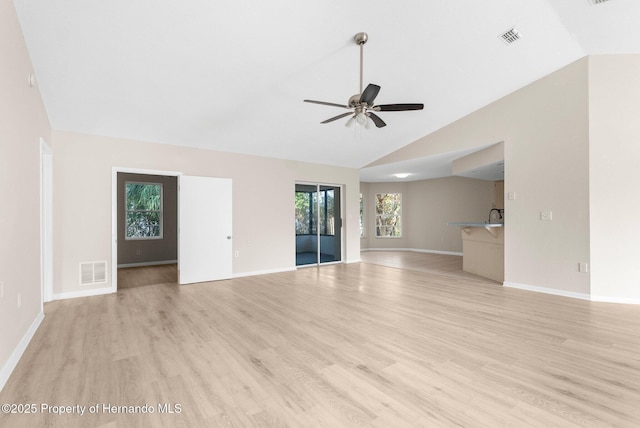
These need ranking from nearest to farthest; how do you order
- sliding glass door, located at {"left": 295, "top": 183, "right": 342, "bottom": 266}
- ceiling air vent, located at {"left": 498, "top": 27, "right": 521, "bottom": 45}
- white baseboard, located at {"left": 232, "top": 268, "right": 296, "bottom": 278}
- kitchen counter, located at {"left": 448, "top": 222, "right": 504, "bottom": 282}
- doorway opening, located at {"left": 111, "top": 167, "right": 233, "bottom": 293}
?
ceiling air vent, located at {"left": 498, "top": 27, "right": 521, "bottom": 45} → doorway opening, located at {"left": 111, "top": 167, "right": 233, "bottom": 293} → kitchen counter, located at {"left": 448, "top": 222, "right": 504, "bottom": 282} → white baseboard, located at {"left": 232, "top": 268, "right": 296, "bottom": 278} → sliding glass door, located at {"left": 295, "top": 183, "right": 342, "bottom": 266}

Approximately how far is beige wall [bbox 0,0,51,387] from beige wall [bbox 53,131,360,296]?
1224 mm

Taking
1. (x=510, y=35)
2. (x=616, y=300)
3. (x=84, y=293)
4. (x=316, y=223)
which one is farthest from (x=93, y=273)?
(x=616, y=300)

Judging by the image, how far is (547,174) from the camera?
473 cm

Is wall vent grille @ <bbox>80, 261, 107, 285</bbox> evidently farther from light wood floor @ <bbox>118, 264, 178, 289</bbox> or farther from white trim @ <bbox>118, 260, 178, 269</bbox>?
white trim @ <bbox>118, 260, 178, 269</bbox>

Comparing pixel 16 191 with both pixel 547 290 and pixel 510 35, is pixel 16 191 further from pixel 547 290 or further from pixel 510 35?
pixel 547 290

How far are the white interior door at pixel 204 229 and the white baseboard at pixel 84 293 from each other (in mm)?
1075

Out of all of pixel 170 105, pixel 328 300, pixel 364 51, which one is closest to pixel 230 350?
pixel 328 300

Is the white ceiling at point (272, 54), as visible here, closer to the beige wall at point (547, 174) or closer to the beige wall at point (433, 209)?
the beige wall at point (547, 174)

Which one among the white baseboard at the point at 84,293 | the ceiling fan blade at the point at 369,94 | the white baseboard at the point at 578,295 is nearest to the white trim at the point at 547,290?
the white baseboard at the point at 578,295

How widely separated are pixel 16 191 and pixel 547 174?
6.70 metres

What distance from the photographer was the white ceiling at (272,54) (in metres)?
2.95

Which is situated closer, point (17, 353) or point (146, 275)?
point (17, 353)

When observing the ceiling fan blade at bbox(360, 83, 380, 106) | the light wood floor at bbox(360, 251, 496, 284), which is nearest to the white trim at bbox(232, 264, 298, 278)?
the light wood floor at bbox(360, 251, 496, 284)

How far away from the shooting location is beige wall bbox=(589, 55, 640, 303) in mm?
4141
